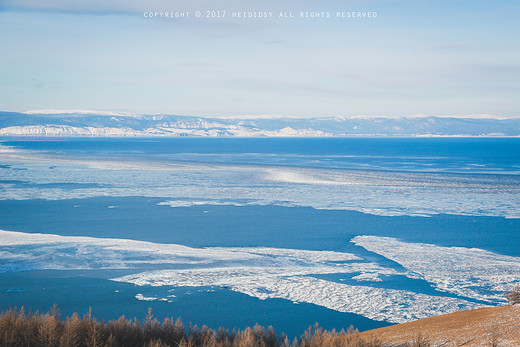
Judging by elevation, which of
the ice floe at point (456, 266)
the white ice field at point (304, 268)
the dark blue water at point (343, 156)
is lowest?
the white ice field at point (304, 268)

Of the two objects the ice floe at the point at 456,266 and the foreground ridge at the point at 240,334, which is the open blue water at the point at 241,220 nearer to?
the ice floe at the point at 456,266

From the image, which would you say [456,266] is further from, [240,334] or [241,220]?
[241,220]

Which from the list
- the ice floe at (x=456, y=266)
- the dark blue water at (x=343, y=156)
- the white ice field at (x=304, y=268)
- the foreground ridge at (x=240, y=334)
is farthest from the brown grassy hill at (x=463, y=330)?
the dark blue water at (x=343, y=156)

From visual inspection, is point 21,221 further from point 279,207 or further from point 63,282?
point 279,207

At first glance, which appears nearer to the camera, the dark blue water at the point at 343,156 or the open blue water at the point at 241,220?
the open blue water at the point at 241,220

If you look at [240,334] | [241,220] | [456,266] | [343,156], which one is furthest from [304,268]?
[343,156]

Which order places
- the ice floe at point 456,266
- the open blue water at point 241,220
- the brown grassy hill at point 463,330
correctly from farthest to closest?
1. the ice floe at point 456,266
2. the open blue water at point 241,220
3. the brown grassy hill at point 463,330

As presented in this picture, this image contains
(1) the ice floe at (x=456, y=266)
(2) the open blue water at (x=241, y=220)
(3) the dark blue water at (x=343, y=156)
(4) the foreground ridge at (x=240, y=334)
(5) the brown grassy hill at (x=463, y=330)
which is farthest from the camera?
(3) the dark blue water at (x=343, y=156)

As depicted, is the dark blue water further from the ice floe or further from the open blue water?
the ice floe

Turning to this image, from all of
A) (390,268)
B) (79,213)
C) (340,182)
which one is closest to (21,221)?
(79,213)
